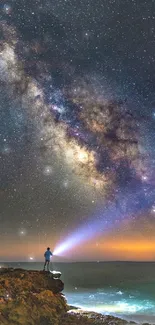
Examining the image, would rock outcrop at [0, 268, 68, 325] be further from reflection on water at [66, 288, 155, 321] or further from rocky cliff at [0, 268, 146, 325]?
reflection on water at [66, 288, 155, 321]

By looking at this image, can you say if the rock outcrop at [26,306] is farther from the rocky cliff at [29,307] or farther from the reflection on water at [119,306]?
the reflection on water at [119,306]

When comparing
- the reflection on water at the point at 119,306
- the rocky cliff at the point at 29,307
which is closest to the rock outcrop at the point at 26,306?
the rocky cliff at the point at 29,307

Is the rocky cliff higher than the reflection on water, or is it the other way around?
the rocky cliff

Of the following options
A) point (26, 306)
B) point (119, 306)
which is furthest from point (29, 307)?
point (119, 306)

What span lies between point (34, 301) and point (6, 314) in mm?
2743

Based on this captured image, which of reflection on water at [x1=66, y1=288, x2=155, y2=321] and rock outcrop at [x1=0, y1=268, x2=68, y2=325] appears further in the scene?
reflection on water at [x1=66, y1=288, x2=155, y2=321]

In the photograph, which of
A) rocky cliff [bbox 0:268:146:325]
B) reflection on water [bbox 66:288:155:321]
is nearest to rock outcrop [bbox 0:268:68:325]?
rocky cliff [bbox 0:268:146:325]

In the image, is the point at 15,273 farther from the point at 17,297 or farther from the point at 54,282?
the point at 17,297

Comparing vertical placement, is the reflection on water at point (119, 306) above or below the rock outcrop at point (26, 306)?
below

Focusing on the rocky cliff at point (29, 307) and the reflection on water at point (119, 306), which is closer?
the rocky cliff at point (29, 307)

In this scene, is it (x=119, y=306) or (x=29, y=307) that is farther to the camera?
(x=119, y=306)

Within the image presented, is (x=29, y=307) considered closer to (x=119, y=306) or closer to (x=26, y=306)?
(x=26, y=306)

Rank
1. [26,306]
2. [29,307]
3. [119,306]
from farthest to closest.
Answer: [119,306] < [29,307] < [26,306]

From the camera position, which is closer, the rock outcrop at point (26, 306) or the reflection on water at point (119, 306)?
the rock outcrop at point (26, 306)
